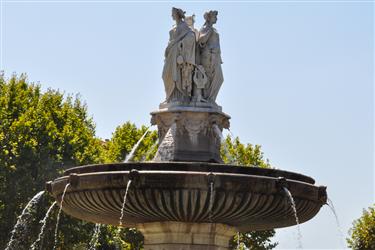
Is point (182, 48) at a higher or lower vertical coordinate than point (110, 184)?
higher

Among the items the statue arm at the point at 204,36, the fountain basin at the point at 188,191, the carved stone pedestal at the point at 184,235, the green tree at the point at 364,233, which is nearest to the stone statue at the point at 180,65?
the statue arm at the point at 204,36

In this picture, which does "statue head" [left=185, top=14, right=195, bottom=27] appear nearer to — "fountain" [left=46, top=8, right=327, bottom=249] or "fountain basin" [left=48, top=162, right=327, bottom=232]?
"fountain" [left=46, top=8, right=327, bottom=249]

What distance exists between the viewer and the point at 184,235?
655 inches

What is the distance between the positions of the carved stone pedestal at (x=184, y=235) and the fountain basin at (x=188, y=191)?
0.24m

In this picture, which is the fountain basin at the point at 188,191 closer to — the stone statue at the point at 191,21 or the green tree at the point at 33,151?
the stone statue at the point at 191,21

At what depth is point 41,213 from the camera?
34.1 metres

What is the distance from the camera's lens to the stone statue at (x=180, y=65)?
62.6 ft

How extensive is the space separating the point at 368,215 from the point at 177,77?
99.1ft

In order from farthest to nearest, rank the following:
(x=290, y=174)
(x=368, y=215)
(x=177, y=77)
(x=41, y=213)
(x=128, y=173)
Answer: (x=368, y=215) → (x=41, y=213) → (x=177, y=77) → (x=290, y=174) → (x=128, y=173)

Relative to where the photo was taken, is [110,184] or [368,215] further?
[368,215]

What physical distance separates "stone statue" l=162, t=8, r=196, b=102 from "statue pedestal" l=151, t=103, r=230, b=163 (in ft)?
1.38

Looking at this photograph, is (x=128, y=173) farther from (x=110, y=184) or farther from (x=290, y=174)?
(x=290, y=174)

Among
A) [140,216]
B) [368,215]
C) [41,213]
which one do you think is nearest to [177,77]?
[140,216]

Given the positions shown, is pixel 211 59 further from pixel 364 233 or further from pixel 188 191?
pixel 364 233
